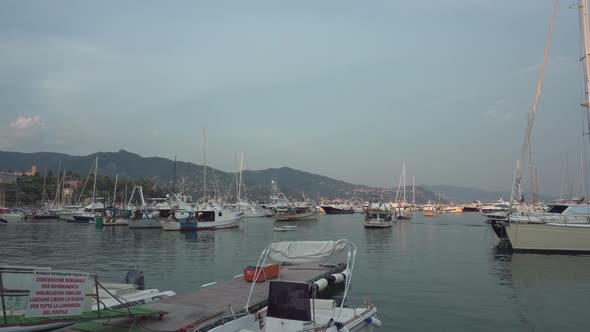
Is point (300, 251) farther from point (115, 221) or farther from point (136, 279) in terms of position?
point (115, 221)

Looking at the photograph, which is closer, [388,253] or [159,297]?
[159,297]

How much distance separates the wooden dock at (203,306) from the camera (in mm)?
11484

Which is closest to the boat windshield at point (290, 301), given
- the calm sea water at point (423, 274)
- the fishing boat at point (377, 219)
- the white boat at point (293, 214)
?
the calm sea water at point (423, 274)

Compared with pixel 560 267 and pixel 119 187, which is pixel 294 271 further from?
pixel 119 187

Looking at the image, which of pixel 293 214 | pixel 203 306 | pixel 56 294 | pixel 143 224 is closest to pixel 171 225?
pixel 143 224

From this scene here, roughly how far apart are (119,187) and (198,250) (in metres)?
135

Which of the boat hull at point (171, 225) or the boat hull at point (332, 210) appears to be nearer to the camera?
the boat hull at point (171, 225)

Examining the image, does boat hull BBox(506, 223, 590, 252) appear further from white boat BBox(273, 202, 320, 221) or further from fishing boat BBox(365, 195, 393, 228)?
white boat BBox(273, 202, 320, 221)

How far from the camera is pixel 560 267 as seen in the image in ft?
92.0

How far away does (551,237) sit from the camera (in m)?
33.4

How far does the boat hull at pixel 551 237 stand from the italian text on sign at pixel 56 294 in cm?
3341

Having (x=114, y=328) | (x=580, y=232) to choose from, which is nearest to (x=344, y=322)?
(x=114, y=328)

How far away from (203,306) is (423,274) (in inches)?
630

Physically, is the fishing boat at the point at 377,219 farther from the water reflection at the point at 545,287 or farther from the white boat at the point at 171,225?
the water reflection at the point at 545,287
